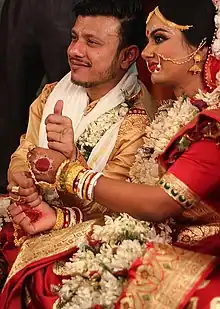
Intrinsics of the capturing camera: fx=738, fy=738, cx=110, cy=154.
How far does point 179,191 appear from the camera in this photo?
1898 millimetres

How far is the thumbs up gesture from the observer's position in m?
2.17

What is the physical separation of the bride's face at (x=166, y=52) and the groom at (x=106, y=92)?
0.26 meters

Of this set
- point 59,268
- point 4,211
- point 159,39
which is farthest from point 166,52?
point 4,211

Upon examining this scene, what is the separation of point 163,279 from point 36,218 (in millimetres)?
576

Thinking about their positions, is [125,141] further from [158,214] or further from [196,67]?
[158,214]

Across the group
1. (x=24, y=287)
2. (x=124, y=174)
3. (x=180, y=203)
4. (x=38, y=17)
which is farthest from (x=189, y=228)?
(x=38, y=17)

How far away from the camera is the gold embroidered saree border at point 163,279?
1859mm

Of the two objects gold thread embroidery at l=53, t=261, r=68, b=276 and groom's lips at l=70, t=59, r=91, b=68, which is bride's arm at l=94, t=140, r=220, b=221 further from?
groom's lips at l=70, t=59, r=91, b=68

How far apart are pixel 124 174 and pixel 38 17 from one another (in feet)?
2.97

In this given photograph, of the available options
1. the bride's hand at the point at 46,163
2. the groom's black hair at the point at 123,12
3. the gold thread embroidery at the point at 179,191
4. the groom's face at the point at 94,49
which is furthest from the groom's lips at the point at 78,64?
the gold thread embroidery at the point at 179,191

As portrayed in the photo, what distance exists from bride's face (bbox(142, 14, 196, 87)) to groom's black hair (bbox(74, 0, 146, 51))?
26 centimetres

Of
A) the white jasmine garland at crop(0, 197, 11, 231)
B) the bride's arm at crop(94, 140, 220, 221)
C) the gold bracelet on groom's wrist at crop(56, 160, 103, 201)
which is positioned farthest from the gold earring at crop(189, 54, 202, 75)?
the white jasmine garland at crop(0, 197, 11, 231)

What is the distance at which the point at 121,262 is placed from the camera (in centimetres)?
195

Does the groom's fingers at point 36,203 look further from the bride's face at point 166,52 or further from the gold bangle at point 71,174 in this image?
the bride's face at point 166,52
